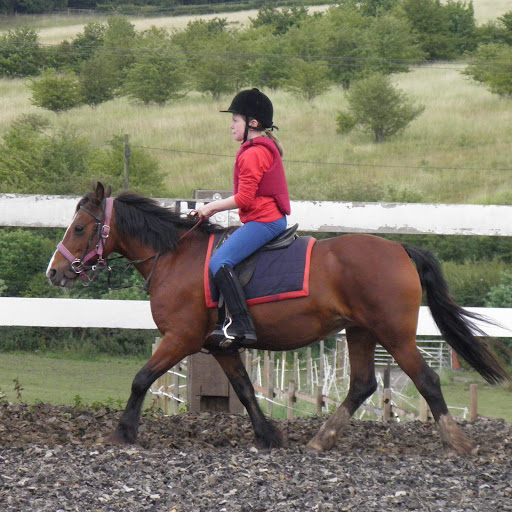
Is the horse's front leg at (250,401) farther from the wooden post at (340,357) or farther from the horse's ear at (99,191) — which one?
the wooden post at (340,357)

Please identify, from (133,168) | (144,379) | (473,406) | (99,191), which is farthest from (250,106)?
(133,168)

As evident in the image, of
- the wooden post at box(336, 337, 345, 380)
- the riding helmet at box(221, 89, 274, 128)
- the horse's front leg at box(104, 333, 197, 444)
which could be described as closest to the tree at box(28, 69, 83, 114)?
the wooden post at box(336, 337, 345, 380)

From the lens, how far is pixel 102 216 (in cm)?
607

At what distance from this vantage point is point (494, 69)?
54594mm

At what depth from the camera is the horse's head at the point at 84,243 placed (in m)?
5.96

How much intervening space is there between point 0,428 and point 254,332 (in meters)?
1.99

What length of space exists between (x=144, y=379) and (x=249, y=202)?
140cm

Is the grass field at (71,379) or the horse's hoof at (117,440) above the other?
the horse's hoof at (117,440)

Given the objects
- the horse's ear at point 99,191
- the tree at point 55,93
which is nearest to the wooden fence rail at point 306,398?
the horse's ear at point 99,191

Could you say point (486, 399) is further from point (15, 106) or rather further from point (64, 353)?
point (15, 106)

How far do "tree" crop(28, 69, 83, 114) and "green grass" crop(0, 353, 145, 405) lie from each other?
41.9 metres

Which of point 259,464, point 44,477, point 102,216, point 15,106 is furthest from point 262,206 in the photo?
point 15,106

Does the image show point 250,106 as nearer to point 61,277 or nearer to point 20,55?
point 61,277

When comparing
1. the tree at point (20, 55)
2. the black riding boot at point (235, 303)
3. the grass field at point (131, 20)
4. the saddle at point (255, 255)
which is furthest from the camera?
the grass field at point (131, 20)
